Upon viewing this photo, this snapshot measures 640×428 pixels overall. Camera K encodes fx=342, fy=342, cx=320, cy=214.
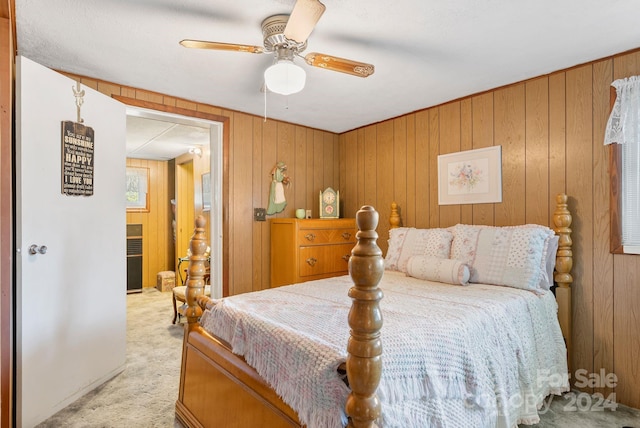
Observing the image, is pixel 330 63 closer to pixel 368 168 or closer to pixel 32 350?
pixel 368 168

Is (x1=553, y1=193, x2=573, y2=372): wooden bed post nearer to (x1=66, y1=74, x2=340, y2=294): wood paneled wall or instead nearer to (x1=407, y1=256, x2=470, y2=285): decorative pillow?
(x1=407, y1=256, x2=470, y2=285): decorative pillow

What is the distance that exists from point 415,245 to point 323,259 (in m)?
1.02

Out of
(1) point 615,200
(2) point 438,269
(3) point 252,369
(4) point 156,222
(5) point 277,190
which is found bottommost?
(3) point 252,369

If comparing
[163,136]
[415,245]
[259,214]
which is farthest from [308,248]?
[163,136]

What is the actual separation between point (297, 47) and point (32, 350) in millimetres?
2318

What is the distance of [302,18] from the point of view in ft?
4.87

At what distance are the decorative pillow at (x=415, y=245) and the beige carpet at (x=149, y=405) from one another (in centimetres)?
119

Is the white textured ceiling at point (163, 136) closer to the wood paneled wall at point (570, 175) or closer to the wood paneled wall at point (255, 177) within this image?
the wood paneled wall at point (255, 177)

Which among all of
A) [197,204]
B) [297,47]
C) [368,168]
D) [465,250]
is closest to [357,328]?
[297,47]

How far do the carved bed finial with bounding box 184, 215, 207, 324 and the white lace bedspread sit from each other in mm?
94

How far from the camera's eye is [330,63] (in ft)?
6.03

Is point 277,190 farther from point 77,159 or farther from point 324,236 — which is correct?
point 77,159

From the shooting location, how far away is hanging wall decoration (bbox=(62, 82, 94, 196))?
2199 mm

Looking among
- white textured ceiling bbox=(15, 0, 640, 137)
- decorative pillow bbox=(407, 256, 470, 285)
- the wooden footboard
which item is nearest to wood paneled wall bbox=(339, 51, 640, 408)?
white textured ceiling bbox=(15, 0, 640, 137)
